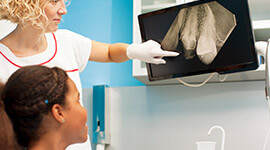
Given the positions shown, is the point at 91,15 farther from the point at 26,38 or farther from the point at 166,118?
→ the point at 26,38

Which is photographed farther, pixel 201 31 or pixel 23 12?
pixel 201 31

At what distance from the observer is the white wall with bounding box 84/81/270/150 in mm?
2029

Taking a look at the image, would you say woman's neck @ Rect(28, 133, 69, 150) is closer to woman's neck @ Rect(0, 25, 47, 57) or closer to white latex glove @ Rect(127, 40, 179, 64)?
woman's neck @ Rect(0, 25, 47, 57)

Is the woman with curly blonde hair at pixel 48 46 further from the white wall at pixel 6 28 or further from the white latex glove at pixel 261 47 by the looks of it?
the white latex glove at pixel 261 47

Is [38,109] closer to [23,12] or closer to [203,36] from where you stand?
[23,12]

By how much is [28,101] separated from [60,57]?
56 centimetres

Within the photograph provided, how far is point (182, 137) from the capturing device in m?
2.12

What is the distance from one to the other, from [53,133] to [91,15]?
1.50m

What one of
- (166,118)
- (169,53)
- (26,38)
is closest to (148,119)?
(166,118)

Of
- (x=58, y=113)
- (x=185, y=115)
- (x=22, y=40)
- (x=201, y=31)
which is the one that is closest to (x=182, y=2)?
(x=201, y=31)

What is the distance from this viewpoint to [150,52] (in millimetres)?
1620

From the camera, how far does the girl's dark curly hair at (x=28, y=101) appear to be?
1.04 meters

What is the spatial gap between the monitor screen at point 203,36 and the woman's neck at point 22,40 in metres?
0.50

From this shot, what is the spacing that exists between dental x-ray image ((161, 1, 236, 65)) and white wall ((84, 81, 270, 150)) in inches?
21.6
